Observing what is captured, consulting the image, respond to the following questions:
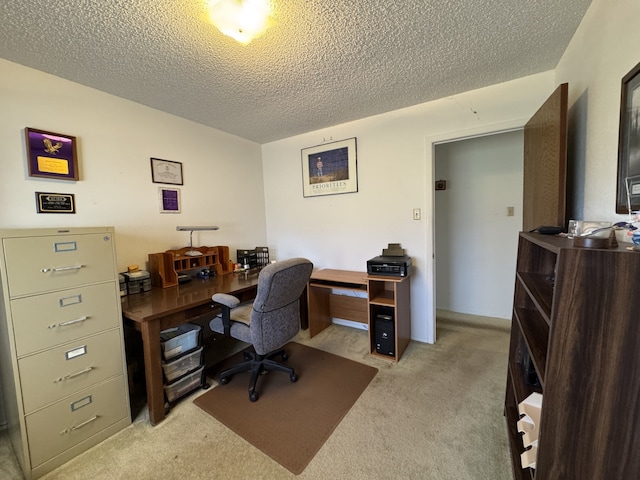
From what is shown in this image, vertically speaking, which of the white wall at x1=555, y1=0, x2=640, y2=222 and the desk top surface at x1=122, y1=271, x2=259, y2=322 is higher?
the white wall at x1=555, y1=0, x2=640, y2=222

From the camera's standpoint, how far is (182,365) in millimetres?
1920

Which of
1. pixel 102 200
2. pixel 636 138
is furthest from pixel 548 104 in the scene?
pixel 102 200

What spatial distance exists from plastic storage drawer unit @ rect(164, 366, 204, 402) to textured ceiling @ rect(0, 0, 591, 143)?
2250 millimetres

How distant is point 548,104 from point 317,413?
2497 millimetres

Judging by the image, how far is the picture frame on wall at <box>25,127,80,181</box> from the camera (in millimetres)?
1719

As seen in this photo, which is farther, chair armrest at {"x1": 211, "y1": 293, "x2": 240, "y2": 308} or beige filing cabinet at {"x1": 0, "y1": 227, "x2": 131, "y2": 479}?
chair armrest at {"x1": 211, "y1": 293, "x2": 240, "y2": 308}

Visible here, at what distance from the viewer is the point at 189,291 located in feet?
7.04

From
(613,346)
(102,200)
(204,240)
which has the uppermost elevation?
(102,200)

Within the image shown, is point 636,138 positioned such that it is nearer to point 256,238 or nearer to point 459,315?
point 459,315

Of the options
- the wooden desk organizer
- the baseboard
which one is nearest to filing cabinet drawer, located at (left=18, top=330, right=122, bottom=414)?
the wooden desk organizer

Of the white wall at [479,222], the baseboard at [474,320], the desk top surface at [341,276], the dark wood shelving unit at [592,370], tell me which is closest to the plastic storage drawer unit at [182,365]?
the desk top surface at [341,276]

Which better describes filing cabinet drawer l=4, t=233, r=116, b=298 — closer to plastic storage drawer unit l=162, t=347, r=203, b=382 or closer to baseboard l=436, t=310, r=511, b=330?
plastic storage drawer unit l=162, t=347, r=203, b=382

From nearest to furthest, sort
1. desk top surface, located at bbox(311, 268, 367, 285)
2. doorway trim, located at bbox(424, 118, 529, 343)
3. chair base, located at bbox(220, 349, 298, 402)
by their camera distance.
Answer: chair base, located at bbox(220, 349, 298, 402)
doorway trim, located at bbox(424, 118, 529, 343)
desk top surface, located at bbox(311, 268, 367, 285)

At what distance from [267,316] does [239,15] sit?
178 cm
